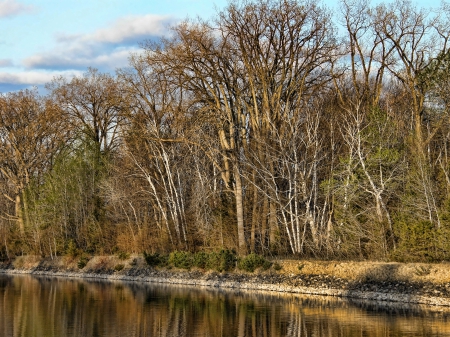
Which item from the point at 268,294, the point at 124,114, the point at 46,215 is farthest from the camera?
the point at 46,215

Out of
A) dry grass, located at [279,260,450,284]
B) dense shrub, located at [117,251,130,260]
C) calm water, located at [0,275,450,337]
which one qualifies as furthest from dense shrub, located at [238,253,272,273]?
dense shrub, located at [117,251,130,260]

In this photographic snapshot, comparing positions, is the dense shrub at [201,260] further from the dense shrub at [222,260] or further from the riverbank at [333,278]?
the dense shrub at [222,260]

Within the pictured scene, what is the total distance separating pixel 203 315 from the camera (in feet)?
81.3

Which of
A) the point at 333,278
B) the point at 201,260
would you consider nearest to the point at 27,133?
the point at 201,260

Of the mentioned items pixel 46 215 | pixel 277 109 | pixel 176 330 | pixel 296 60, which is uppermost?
pixel 296 60

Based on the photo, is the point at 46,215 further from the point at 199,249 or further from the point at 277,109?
the point at 277,109

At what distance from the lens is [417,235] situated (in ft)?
95.8

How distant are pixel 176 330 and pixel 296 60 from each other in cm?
2444

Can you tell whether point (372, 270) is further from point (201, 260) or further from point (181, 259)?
point (181, 259)

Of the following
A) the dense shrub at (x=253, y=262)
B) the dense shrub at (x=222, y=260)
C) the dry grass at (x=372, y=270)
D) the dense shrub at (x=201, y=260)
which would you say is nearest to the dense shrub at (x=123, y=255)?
the dense shrub at (x=201, y=260)

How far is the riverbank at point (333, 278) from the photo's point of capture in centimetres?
2729

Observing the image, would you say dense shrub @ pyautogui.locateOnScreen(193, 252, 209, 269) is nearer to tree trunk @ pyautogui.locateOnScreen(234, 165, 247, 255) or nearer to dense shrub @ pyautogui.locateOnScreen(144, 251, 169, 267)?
tree trunk @ pyautogui.locateOnScreen(234, 165, 247, 255)

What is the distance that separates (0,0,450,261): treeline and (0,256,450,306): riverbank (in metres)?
1.41

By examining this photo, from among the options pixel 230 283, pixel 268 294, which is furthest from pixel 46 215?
pixel 268 294
